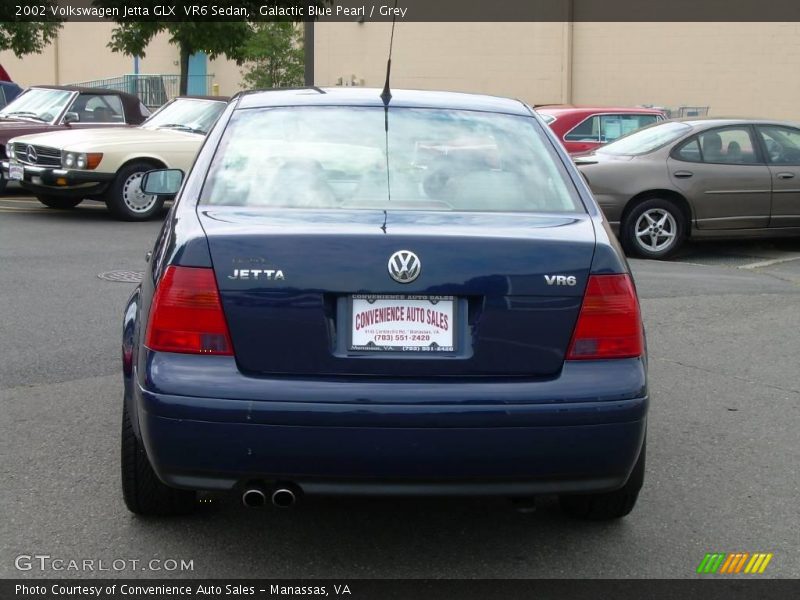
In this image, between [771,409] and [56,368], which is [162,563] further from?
[771,409]

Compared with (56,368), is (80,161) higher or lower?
higher

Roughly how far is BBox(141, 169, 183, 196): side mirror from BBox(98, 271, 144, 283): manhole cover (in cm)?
401

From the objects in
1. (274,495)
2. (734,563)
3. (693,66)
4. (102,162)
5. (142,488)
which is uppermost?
(693,66)

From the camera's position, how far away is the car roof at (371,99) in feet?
15.0

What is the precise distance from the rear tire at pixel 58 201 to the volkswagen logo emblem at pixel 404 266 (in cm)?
1229

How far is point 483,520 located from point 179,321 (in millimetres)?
1507

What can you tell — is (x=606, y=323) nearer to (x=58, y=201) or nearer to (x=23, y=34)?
(x=58, y=201)

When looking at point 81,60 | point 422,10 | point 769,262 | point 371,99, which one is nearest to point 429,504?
point 371,99

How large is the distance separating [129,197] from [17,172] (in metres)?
1.44

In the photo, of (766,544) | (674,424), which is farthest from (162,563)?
(674,424)

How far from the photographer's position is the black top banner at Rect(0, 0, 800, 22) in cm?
2302

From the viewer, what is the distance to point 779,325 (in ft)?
27.5

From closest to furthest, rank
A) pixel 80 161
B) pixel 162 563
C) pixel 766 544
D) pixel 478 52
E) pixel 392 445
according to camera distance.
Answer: pixel 392 445, pixel 162 563, pixel 766 544, pixel 80 161, pixel 478 52

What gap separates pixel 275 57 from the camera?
34.4 metres
